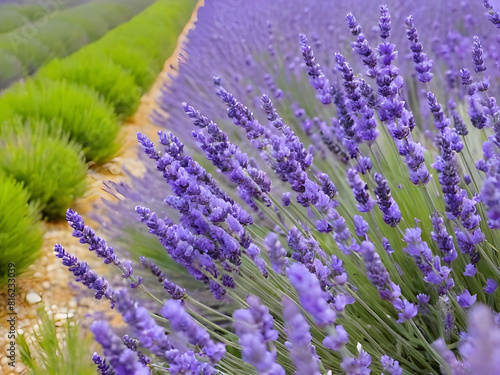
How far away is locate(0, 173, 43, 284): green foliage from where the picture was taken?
1.81 meters

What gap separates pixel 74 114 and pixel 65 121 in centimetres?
7

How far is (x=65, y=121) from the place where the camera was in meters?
3.03

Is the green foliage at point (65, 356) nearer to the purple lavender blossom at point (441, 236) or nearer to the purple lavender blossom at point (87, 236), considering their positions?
the purple lavender blossom at point (87, 236)

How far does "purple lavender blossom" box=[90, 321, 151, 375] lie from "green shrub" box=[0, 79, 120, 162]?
2513 millimetres

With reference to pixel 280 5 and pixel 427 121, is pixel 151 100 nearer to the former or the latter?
pixel 280 5

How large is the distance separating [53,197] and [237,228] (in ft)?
5.46

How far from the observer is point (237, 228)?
1055 millimetres

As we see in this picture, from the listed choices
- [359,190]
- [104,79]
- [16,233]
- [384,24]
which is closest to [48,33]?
[104,79]

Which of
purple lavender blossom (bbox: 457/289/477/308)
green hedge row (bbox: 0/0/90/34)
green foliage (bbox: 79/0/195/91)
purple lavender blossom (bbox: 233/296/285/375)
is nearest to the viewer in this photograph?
purple lavender blossom (bbox: 233/296/285/375)

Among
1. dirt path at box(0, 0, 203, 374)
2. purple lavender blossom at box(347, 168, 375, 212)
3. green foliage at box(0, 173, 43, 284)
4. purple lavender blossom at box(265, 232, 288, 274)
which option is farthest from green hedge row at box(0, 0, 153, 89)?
purple lavender blossom at box(265, 232, 288, 274)

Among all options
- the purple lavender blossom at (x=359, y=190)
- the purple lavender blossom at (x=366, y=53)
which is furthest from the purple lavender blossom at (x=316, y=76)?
the purple lavender blossom at (x=359, y=190)

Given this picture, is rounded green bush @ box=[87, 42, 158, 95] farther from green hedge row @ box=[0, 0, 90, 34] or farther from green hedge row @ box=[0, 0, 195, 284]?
green hedge row @ box=[0, 0, 90, 34]

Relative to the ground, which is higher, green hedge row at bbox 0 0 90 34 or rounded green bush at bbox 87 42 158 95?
rounded green bush at bbox 87 42 158 95

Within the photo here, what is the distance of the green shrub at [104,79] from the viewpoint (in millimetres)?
3924
